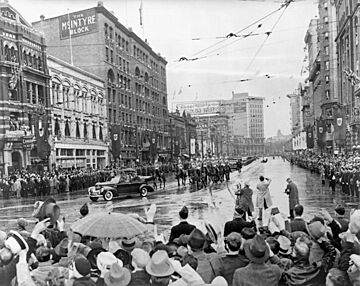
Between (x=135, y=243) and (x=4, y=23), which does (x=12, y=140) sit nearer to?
(x=4, y=23)

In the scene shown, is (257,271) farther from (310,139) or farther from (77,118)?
(310,139)

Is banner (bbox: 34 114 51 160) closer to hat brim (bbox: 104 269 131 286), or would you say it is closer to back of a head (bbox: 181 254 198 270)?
back of a head (bbox: 181 254 198 270)

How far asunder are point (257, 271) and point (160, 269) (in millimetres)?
825

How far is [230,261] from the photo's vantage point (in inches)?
184

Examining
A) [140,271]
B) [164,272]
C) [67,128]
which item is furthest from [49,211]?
[67,128]

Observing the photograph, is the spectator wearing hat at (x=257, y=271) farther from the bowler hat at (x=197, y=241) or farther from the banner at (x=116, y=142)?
the banner at (x=116, y=142)

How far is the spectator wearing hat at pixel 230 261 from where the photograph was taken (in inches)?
183

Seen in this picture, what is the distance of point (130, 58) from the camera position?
29.5m

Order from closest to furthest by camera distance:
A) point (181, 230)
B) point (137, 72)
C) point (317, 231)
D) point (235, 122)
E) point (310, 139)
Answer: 1. point (317, 231)
2. point (181, 230)
3. point (137, 72)
4. point (310, 139)
5. point (235, 122)

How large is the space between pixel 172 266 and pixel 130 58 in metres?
26.3

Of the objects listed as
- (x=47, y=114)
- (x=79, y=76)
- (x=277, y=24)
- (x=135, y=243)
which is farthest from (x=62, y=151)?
(x=135, y=243)

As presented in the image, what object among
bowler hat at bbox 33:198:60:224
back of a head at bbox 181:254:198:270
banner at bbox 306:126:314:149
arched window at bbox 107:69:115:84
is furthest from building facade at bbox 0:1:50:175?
banner at bbox 306:126:314:149

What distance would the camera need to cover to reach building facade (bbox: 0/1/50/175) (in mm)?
32312

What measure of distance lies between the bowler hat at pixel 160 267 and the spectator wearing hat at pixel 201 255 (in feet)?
2.09
